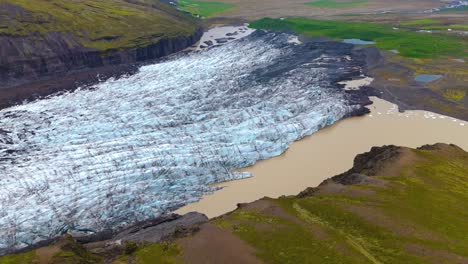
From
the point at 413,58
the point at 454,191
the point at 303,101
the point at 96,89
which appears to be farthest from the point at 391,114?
the point at 96,89

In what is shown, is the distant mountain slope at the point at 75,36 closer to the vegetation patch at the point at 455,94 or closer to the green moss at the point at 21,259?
the green moss at the point at 21,259

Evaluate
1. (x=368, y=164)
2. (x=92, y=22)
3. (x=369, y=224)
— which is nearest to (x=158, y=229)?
(x=369, y=224)

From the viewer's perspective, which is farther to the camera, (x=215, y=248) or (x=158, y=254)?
(x=215, y=248)

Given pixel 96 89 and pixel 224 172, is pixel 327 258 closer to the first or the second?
pixel 224 172

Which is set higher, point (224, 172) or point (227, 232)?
point (227, 232)

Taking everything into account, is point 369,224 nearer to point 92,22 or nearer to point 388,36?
point 92,22
